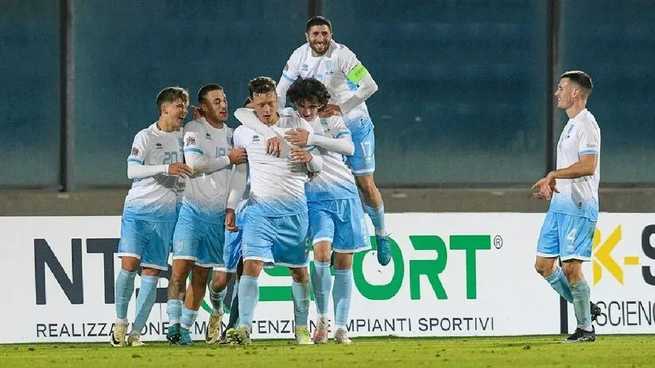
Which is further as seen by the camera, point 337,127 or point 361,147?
point 361,147

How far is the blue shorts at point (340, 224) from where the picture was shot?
547 inches

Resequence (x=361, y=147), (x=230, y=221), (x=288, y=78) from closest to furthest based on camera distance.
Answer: (x=230, y=221) < (x=288, y=78) < (x=361, y=147)

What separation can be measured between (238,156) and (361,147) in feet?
5.43

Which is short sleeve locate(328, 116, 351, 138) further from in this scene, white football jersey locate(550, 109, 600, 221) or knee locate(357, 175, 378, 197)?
white football jersey locate(550, 109, 600, 221)

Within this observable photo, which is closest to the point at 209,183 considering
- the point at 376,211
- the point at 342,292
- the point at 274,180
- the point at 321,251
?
the point at 274,180

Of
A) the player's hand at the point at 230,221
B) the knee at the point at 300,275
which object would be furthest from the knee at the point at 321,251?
the player's hand at the point at 230,221

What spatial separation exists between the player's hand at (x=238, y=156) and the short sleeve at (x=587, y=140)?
2.36 m

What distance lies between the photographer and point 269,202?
522 inches

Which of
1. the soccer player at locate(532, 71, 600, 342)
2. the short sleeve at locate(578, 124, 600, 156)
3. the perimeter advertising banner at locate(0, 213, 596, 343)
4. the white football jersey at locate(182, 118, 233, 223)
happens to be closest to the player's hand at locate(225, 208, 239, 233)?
the white football jersey at locate(182, 118, 233, 223)

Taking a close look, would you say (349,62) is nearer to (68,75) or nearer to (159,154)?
(159,154)

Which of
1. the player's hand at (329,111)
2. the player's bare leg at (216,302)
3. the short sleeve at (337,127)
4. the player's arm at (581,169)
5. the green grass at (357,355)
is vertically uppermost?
the player's hand at (329,111)

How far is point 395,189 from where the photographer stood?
1848 cm

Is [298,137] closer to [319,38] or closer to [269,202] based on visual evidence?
[269,202]

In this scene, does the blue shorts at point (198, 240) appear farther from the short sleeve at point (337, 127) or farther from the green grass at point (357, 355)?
the short sleeve at point (337, 127)
